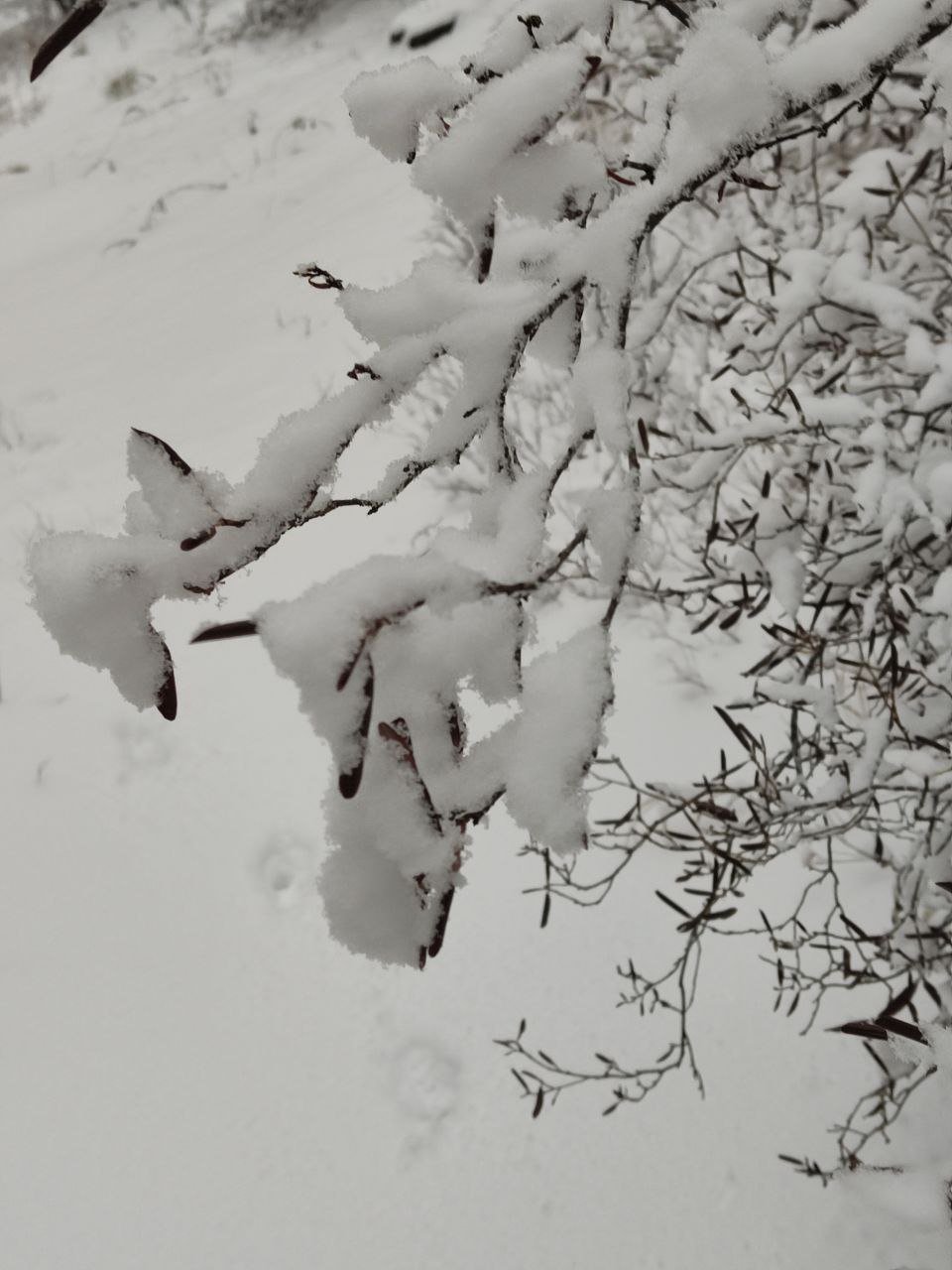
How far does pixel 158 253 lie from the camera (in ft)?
17.0

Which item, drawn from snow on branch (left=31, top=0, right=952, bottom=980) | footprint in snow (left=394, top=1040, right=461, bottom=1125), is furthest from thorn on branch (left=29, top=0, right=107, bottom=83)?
footprint in snow (left=394, top=1040, right=461, bottom=1125)

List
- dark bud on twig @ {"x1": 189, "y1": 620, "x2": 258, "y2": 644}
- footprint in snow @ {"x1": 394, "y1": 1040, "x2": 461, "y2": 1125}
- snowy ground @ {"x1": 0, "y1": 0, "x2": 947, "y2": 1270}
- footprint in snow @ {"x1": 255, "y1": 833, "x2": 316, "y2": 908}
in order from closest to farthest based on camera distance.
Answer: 1. dark bud on twig @ {"x1": 189, "y1": 620, "x2": 258, "y2": 644}
2. snowy ground @ {"x1": 0, "y1": 0, "x2": 947, "y2": 1270}
3. footprint in snow @ {"x1": 394, "y1": 1040, "x2": 461, "y2": 1125}
4. footprint in snow @ {"x1": 255, "y1": 833, "x2": 316, "y2": 908}

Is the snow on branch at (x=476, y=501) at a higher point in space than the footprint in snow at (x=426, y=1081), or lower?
higher

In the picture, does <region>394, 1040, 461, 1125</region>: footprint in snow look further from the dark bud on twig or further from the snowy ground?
the dark bud on twig

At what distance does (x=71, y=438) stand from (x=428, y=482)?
183cm

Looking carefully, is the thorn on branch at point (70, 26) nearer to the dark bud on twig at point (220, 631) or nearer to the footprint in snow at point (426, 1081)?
the dark bud on twig at point (220, 631)

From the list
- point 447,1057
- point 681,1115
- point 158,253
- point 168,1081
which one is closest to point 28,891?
point 168,1081

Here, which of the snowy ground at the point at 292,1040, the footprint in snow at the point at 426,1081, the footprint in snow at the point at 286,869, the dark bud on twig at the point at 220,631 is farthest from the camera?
the footprint in snow at the point at 286,869

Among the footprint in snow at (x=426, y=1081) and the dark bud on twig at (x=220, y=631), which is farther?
the footprint in snow at (x=426, y=1081)

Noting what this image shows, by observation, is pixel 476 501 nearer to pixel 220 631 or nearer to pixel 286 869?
pixel 220 631

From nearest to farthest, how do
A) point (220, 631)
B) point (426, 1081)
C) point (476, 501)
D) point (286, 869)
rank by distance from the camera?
point (220, 631) → point (476, 501) → point (426, 1081) → point (286, 869)

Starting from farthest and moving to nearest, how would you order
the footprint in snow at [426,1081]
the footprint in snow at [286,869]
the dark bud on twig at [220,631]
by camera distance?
the footprint in snow at [286,869] → the footprint in snow at [426,1081] → the dark bud on twig at [220,631]

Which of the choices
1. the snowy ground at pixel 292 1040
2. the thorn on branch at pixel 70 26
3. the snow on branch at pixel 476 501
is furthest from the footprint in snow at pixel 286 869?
the thorn on branch at pixel 70 26

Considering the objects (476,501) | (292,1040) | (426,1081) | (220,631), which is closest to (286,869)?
(292,1040)
